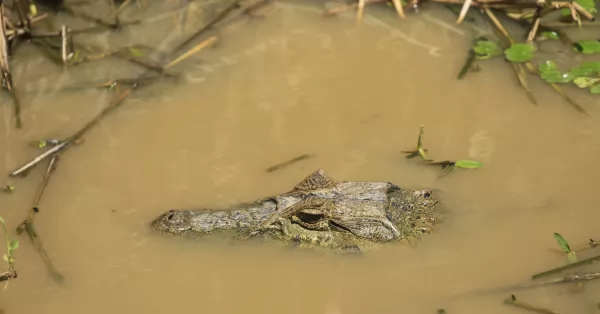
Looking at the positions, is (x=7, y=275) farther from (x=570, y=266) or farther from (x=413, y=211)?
(x=570, y=266)

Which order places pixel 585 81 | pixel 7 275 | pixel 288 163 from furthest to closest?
pixel 585 81, pixel 288 163, pixel 7 275

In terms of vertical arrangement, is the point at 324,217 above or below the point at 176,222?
above

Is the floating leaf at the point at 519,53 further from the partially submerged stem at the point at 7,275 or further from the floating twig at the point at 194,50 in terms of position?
the partially submerged stem at the point at 7,275

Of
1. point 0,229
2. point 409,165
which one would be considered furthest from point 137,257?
point 409,165

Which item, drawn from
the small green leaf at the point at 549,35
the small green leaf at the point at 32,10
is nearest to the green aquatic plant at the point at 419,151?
the small green leaf at the point at 549,35

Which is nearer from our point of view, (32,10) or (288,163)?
(288,163)

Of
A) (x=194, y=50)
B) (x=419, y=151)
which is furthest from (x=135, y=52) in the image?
(x=419, y=151)

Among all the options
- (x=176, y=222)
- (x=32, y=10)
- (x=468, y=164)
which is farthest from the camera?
(x=32, y=10)

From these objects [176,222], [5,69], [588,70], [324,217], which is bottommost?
[176,222]
